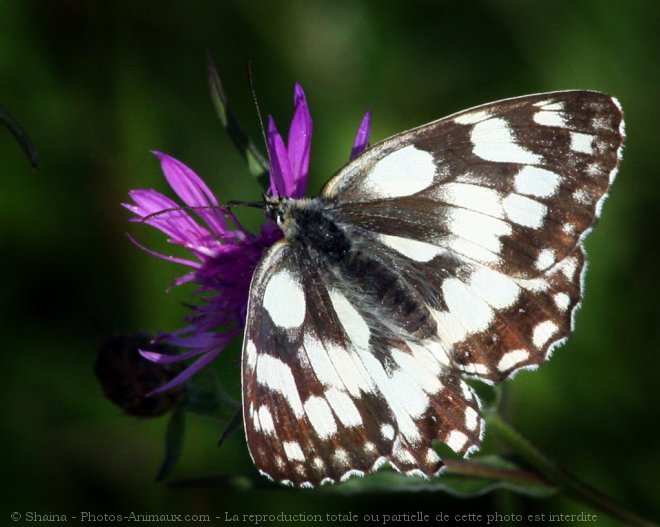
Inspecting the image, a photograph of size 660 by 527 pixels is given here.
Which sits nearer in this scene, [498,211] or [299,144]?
[498,211]

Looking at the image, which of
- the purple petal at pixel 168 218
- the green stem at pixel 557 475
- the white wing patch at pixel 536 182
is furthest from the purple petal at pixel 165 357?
the white wing patch at pixel 536 182

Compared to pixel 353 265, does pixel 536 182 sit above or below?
above

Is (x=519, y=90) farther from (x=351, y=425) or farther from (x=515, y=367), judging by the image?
(x=351, y=425)

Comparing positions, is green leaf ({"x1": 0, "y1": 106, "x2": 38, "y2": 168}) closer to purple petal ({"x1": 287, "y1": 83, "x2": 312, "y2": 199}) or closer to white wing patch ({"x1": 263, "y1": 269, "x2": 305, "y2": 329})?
white wing patch ({"x1": 263, "y1": 269, "x2": 305, "y2": 329})

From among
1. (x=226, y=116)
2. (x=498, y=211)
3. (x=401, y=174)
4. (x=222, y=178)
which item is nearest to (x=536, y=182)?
(x=498, y=211)

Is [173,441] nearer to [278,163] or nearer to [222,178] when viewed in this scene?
[278,163]

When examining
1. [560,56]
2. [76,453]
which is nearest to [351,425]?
[76,453]

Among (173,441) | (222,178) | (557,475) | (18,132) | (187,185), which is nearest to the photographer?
(18,132)
